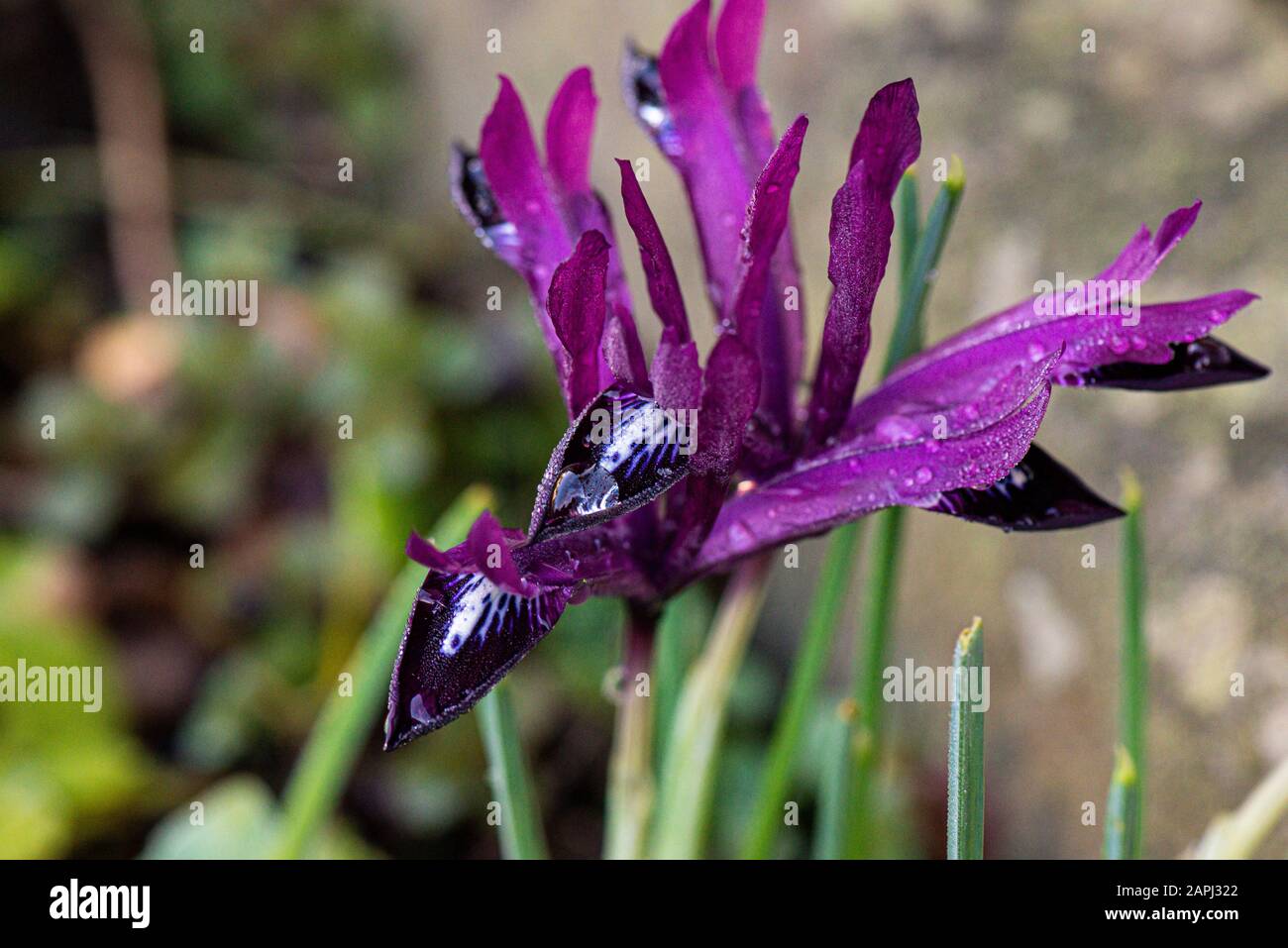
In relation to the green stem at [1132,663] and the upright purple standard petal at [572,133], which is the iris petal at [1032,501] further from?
the upright purple standard petal at [572,133]

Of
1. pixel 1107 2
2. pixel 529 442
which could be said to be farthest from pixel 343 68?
pixel 1107 2

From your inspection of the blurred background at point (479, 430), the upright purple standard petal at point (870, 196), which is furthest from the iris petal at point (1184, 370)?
the blurred background at point (479, 430)

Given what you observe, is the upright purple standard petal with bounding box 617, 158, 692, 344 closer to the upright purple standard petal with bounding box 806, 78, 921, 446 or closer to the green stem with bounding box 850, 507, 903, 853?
the upright purple standard petal with bounding box 806, 78, 921, 446

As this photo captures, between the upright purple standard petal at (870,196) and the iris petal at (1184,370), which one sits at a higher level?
the upright purple standard petal at (870,196)

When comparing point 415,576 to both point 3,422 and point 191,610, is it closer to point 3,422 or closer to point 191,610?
point 191,610

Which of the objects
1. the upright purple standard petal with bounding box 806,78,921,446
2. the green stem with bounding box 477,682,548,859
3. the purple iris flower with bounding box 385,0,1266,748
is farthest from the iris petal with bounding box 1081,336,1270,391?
the green stem with bounding box 477,682,548,859
